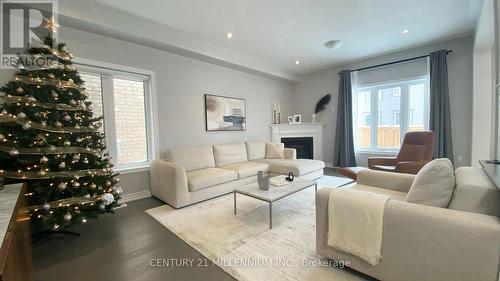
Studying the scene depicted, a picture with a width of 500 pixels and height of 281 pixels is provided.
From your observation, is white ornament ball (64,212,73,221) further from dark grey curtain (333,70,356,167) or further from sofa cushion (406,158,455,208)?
dark grey curtain (333,70,356,167)

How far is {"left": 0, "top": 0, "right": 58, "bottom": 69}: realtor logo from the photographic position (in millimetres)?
2275

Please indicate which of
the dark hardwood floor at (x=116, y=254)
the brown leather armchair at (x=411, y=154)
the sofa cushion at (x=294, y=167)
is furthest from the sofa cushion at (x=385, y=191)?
the dark hardwood floor at (x=116, y=254)

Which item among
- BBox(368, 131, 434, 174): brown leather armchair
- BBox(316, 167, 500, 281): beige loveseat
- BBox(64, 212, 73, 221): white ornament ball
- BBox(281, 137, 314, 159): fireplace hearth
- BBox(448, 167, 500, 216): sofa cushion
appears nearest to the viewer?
BBox(316, 167, 500, 281): beige loveseat

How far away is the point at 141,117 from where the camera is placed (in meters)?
3.53

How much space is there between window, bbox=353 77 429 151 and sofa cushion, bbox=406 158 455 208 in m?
3.70

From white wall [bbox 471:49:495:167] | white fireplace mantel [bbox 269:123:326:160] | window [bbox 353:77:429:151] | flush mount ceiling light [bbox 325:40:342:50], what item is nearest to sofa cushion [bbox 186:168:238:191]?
white fireplace mantel [bbox 269:123:326:160]

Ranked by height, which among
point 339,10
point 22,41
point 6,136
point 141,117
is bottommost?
point 6,136

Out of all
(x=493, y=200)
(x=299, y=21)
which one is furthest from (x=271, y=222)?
(x=299, y=21)

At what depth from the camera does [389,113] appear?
4766mm

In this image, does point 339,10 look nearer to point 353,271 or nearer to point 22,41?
point 353,271

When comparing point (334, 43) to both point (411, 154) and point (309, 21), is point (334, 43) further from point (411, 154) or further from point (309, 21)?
point (411, 154)

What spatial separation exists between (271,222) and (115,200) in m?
1.78

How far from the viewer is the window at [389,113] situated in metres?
4.37

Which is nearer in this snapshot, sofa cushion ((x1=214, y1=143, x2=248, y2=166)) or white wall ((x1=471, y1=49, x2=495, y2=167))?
white wall ((x1=471, y1=49, x2=495, y2=167))
